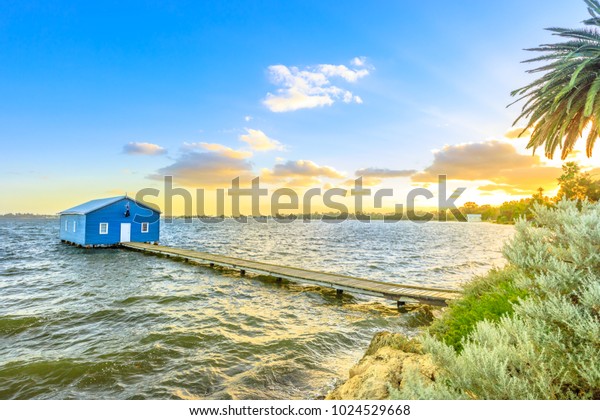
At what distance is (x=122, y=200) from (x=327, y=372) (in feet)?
117

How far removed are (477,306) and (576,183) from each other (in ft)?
266

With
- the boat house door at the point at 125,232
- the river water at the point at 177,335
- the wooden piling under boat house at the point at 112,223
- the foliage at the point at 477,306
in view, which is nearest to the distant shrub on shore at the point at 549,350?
the foliage at the point at 477,306

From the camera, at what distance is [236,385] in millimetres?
7445

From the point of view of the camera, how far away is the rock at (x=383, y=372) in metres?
4.94

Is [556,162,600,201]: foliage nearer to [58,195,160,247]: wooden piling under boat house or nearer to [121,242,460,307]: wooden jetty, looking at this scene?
[121,242,460,307]: wooden jetty

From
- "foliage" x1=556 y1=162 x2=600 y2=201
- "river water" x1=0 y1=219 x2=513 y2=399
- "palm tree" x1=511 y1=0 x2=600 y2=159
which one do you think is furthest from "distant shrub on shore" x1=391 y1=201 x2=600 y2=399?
"foliage" x1=556 y1=162 x2=600 y2=201

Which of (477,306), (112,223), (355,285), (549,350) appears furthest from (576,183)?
(112,223)

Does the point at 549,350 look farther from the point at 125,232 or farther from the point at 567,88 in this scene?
the point at 125,232

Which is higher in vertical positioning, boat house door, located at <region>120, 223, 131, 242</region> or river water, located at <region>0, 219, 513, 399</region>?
boat house door, located at <region>120, 223, 131, 242</region>

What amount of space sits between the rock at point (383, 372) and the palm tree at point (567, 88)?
871cm

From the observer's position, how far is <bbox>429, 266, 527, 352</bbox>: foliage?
18.4 feet

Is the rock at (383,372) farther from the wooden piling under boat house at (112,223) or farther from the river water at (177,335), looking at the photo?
the wooden piling under boat house at (112,223)

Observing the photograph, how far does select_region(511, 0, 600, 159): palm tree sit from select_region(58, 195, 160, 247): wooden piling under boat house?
126 ft

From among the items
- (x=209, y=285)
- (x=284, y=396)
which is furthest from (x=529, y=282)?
(x=209, y=285)
